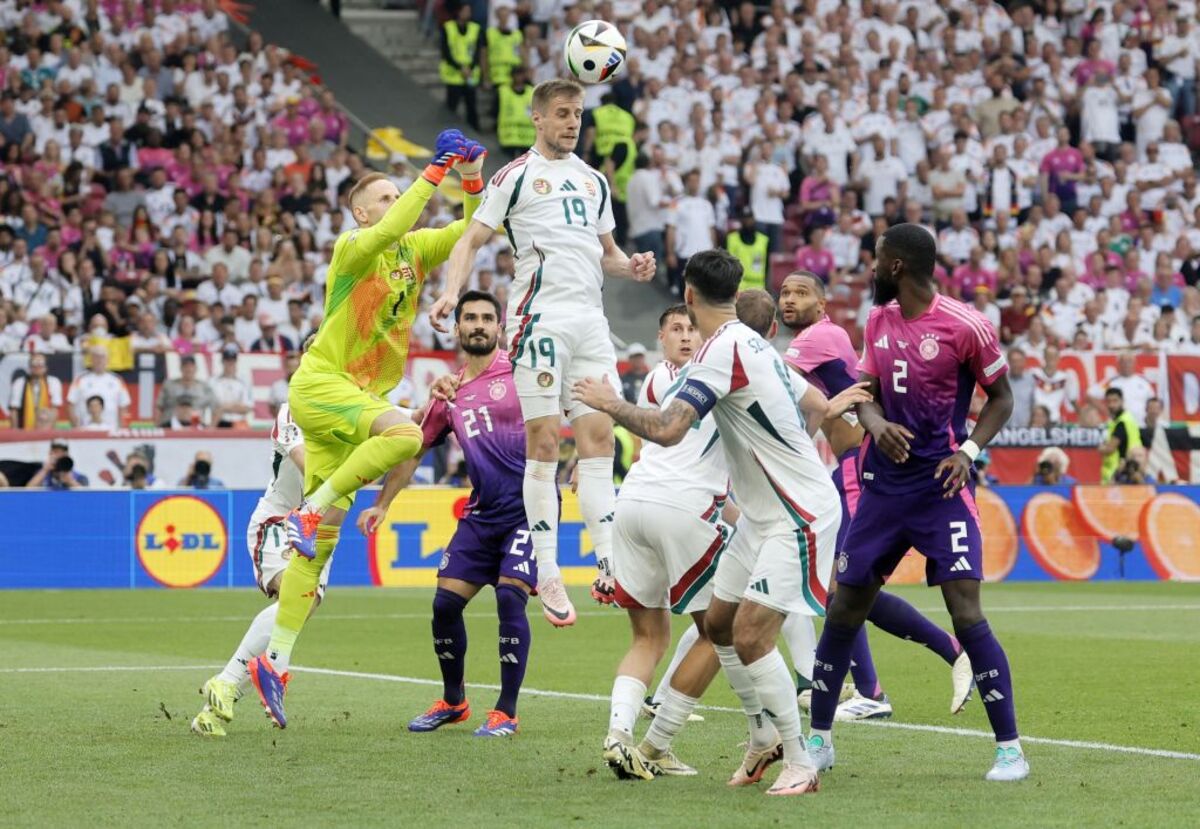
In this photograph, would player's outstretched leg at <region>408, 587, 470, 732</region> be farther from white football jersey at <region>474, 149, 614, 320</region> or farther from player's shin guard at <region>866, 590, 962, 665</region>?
player's shin guard at <region>866, 590, 962, 665</region>

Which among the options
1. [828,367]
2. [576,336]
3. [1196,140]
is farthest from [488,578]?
[1196,140]

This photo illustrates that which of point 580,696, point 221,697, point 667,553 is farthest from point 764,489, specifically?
point 580,696

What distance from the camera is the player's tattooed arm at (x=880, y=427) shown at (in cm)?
868

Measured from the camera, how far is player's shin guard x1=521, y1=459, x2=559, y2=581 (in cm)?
1047

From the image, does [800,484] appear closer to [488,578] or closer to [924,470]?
[924,470]

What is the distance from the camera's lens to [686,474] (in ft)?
29.7

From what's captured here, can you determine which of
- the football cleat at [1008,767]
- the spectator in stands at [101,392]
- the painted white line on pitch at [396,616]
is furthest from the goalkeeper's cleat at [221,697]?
the spectator in stands at [101,392]

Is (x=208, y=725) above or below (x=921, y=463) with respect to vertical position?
below

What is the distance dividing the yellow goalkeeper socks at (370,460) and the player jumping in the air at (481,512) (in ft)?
1.67

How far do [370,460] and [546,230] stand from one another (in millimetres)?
1577

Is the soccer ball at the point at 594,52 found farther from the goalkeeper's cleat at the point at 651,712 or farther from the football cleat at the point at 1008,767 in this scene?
the football cleat at the point at 1008,767

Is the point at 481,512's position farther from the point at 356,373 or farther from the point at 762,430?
the point at 762,430

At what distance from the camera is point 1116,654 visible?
1469 centimetres

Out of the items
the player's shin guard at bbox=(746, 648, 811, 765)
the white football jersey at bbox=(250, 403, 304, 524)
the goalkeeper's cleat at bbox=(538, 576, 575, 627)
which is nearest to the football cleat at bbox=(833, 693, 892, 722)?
the goalkeeper's cleat at bbox=(538, 576, 575, 627)
